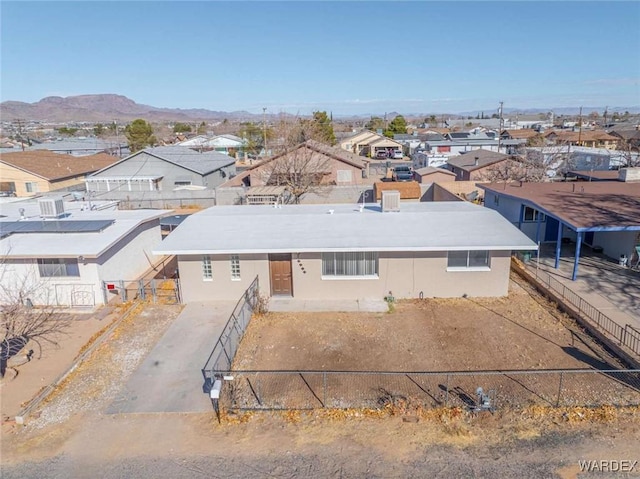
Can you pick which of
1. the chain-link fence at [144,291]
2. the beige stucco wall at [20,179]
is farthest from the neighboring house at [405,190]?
the beige stucco wall at [20,179]

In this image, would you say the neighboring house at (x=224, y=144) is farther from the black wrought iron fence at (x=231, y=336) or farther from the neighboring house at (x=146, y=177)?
the black wrought iron fence at (x=231, y=336)

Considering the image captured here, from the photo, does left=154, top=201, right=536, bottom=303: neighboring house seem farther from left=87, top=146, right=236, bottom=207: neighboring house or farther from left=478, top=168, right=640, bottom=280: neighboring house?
left=87, top=146, right=236, bottom=207: neighboring house

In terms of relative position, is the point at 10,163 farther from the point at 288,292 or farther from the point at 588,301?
the point at 588,301

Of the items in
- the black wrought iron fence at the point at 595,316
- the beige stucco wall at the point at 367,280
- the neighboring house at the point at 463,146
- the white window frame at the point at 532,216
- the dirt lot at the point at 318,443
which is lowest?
the dirt lot at the point at 318,443

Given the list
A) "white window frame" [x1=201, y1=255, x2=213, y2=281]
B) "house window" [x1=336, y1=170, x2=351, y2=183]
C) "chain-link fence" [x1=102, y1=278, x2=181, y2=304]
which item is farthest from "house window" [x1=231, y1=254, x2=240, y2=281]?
"house window" [x1=336, y1=170, x2=351, y2=183]

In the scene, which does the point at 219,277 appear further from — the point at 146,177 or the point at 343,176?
the point at 146,177

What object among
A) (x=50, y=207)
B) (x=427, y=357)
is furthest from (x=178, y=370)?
(x=50, y=207)
